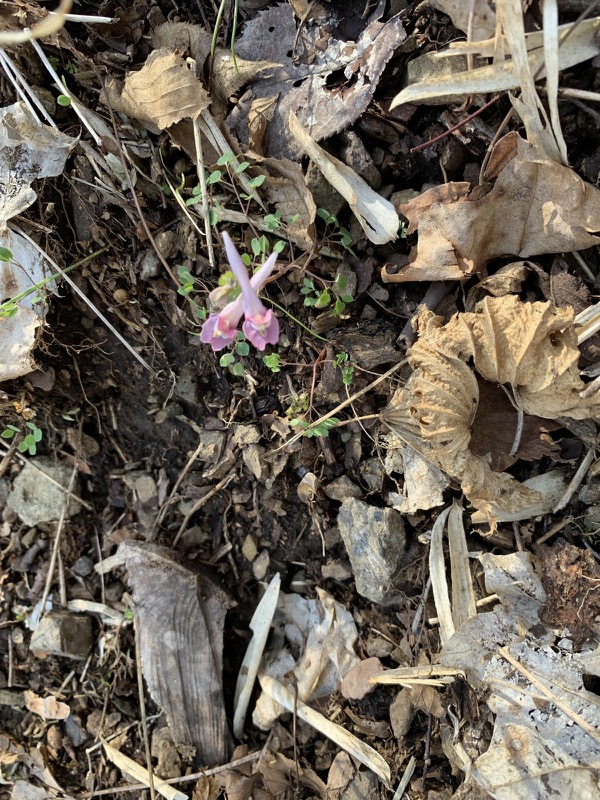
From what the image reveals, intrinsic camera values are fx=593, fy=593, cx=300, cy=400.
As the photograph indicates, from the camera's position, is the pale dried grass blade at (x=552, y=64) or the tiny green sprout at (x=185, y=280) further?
the tiny green sprout at (x=185, y=280)

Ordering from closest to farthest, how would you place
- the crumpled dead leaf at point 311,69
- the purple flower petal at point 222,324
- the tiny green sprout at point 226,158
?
the purple flower petal at point 222,324 < the crumpled dead leaf at point 311,69 < the tiny green sprout at point 226,158

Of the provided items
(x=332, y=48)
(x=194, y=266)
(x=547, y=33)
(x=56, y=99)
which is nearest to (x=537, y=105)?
(x=547, y=33)

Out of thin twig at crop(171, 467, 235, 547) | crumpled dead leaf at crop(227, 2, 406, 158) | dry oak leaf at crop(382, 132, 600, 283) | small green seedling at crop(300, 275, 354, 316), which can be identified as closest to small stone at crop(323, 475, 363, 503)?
thin twig at crop(171, 467, 235, 547)

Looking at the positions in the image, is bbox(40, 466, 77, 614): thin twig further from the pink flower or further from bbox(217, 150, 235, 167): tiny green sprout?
bbox(217, 150, 235, 167): tiny green sprout

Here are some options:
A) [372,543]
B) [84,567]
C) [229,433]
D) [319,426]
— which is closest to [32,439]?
[84,567]

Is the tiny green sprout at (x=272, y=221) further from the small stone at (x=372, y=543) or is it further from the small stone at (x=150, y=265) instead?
the small stone at (x=372, y=543)

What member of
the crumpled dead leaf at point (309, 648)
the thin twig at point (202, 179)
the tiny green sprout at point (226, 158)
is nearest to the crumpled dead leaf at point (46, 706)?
the crumpled dead leaf at point (309, 648)
